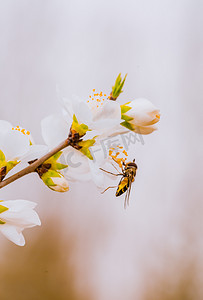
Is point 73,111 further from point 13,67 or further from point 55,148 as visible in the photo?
point 13,67

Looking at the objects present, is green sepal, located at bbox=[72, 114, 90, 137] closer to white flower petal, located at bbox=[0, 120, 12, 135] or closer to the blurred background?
white flower petal, located at bbox=[0, 120, 12, 135]

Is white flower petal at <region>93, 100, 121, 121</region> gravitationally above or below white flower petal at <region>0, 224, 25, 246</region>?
above

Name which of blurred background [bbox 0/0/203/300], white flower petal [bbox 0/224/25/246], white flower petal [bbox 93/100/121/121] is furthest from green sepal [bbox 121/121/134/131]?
blurred background [bbox 0/0/203/300]

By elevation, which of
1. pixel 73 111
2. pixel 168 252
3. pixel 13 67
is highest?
pixel 73 111

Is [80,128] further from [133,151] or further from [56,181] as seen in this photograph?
[133,151]

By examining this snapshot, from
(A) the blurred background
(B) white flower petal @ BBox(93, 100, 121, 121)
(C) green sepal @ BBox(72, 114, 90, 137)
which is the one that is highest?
(B) white flower petal @ BBox(93, 100, 121, 121)

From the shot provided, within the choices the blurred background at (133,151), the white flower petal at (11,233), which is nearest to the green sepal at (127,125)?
the white flower petal at (11,233)

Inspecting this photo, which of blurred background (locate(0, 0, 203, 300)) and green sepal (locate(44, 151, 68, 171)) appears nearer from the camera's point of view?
green sepal (locate(44, 151, 68, 171))

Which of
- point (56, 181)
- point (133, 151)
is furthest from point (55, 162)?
point (133, 151)

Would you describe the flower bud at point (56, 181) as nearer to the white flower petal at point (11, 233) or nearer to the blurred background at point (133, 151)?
the white flower petal at point (11, 233)

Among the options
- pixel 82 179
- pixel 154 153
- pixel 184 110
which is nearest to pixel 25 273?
pixel 154 153
